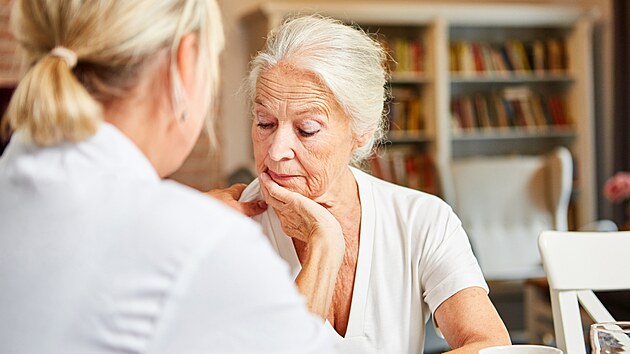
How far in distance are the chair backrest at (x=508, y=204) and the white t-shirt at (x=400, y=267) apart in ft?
10.1

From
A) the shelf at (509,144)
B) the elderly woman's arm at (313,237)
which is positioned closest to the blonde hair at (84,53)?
the elderly woman's arm at (313,237)

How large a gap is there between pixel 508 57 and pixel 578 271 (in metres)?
4.43

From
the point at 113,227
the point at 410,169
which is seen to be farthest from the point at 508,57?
the point at 113,227

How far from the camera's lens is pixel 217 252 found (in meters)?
0.87

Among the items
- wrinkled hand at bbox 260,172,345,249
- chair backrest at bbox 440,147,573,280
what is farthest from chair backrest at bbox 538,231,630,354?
chair backrest at bbox 440,147,573,280

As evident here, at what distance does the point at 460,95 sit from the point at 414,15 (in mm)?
765

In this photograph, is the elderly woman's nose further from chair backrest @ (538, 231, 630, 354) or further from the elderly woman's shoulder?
chair backrest @ (538, 231, 630, 354)

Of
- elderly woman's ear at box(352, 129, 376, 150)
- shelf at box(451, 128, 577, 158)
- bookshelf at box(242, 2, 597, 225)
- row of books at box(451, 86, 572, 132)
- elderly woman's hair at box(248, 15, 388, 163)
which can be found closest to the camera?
elderly woman's hair at box(248, 15, 388, 163)

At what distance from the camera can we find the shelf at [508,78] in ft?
19.7

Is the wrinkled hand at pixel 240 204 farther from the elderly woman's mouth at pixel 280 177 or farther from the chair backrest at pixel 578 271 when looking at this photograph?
the chair backrest at pixel 578 271

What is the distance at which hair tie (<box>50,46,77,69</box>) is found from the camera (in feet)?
3.09

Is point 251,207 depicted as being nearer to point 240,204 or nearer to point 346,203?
point 240,204

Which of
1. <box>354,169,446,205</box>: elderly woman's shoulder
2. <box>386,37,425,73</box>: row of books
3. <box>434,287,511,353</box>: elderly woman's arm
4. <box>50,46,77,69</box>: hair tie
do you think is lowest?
<box>386,37,425,73</box>: row of books

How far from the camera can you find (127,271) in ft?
2.84
